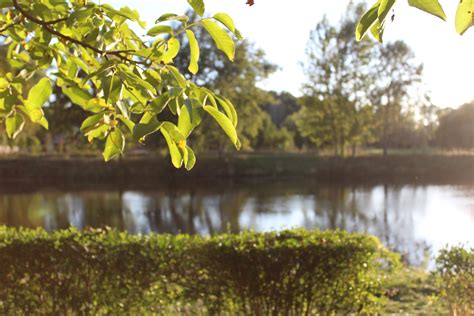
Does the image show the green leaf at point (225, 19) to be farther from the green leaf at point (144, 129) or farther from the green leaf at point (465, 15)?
the green leaf at point (465, 15)

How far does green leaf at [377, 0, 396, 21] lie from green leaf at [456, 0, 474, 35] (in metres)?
0.18

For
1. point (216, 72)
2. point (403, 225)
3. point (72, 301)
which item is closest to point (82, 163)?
point (216, 72)

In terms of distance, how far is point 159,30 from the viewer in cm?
154

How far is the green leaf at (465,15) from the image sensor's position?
114 centimetres

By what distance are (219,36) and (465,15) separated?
0.63m

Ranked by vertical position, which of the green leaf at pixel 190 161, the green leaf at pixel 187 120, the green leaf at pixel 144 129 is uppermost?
the green leaf at pixel 187 120

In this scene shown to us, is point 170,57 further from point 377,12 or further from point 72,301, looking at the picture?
point 72,301

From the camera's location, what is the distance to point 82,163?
32219mm

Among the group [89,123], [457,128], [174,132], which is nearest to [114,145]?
[89,123]

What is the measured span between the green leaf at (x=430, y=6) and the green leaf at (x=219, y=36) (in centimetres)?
55

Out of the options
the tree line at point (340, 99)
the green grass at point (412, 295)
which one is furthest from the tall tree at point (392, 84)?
the green grass at point (412, 295)

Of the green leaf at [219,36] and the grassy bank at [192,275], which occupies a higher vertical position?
the green leaf at [219,36]

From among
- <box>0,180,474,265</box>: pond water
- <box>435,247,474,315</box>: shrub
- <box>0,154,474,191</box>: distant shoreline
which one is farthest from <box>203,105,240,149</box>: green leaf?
<box>0,154,474,191</box>: distant shoreline

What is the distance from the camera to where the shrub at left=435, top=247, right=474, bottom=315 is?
433 cm
